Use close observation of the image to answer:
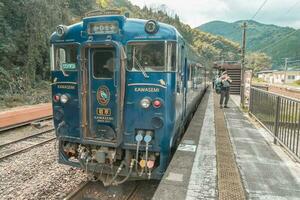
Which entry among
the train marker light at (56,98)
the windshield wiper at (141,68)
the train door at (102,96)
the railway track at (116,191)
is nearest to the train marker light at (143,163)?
the train door at (102,96)

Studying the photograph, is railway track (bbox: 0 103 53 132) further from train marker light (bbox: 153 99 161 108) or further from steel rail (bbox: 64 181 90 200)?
train marker light (bbox: 153 99 161 108)

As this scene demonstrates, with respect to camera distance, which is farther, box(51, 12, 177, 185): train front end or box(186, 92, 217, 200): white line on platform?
box(51, 12, 177, 185): train front end

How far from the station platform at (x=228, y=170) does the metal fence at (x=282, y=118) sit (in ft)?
0.90

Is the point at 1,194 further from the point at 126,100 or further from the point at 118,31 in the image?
the point at 118,31

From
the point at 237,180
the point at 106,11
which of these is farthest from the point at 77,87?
the point at 237,180

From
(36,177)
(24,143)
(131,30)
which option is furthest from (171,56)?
(24,143)

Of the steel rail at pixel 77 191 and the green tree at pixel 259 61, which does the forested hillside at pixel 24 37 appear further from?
the green tree at pixel 259 61

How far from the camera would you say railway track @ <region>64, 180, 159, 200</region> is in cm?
547

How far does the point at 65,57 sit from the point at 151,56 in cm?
170

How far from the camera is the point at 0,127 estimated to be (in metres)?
10.4

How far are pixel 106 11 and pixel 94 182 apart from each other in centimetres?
338

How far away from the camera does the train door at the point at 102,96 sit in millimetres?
5211

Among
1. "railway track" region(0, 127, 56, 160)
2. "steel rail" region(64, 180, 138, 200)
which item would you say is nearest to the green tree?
"railway track" region(0, 127, 56, 160)

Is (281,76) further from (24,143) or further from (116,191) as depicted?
(116,191)
